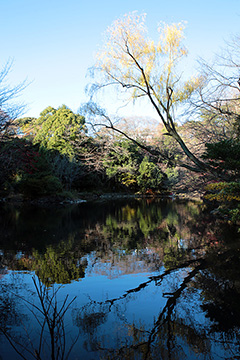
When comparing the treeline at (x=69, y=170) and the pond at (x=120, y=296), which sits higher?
the treeline at (x=69, y=170)

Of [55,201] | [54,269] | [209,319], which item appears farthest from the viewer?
[55,201]

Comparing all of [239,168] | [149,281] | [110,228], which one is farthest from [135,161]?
[149,281]

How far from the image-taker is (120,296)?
4617 millimetres

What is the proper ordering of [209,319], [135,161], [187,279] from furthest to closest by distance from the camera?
[135,161]
[187,279]
[209,319]

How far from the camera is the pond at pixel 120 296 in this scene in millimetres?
3131

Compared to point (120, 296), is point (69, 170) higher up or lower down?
higher up

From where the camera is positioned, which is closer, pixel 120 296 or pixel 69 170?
pixel 120 296

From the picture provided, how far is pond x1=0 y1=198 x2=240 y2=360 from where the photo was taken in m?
3.13

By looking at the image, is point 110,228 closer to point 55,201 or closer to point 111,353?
point 111,353

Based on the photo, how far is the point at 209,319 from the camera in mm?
3779

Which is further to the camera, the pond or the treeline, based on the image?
the treeline

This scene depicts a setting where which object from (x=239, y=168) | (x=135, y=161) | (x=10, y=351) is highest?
(x=135, y=161)

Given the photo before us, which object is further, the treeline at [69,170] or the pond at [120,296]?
the treeline at [69,170]

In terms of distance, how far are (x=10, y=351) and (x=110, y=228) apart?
327 inches
